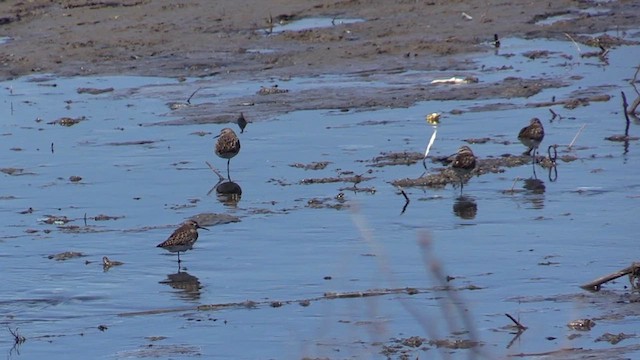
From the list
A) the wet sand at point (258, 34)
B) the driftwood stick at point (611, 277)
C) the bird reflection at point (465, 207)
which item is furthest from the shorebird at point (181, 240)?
the wet sand at point (258, 34)

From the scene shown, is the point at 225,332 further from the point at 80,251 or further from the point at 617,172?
the point at 617,172

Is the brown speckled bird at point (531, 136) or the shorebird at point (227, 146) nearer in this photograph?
the brown speckled bird at point (531, 136)

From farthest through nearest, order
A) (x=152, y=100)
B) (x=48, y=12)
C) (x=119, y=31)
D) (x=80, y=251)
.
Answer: (x=48, y=12) < (x=119, y=31) < (x=152, y=100) < (x=80, y=251)

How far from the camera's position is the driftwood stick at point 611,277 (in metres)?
9.45

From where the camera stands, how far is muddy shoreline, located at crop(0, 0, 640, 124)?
18422 millimetres

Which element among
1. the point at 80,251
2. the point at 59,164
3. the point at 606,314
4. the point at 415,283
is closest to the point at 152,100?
the point at 59,164

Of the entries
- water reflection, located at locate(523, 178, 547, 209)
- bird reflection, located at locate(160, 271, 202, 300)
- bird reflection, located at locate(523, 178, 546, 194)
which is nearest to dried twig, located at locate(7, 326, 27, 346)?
bird reflection, located at locate(160, 271, 202, 300)

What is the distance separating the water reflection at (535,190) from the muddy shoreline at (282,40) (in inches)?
178

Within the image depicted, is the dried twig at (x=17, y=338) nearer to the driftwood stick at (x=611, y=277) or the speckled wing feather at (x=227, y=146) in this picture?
the driftwood stick at (x=611, y=277)

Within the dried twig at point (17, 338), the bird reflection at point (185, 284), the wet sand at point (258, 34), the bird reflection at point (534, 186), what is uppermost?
the wet sand at point (258, 34)

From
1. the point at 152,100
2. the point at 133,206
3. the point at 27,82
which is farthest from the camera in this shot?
the point at 27,82

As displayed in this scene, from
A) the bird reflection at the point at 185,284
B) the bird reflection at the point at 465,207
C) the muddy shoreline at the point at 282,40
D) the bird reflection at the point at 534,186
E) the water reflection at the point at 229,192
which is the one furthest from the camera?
the muddy shoreline at the point at 282,40

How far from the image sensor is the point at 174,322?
30.8ft

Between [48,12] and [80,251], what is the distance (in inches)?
606
